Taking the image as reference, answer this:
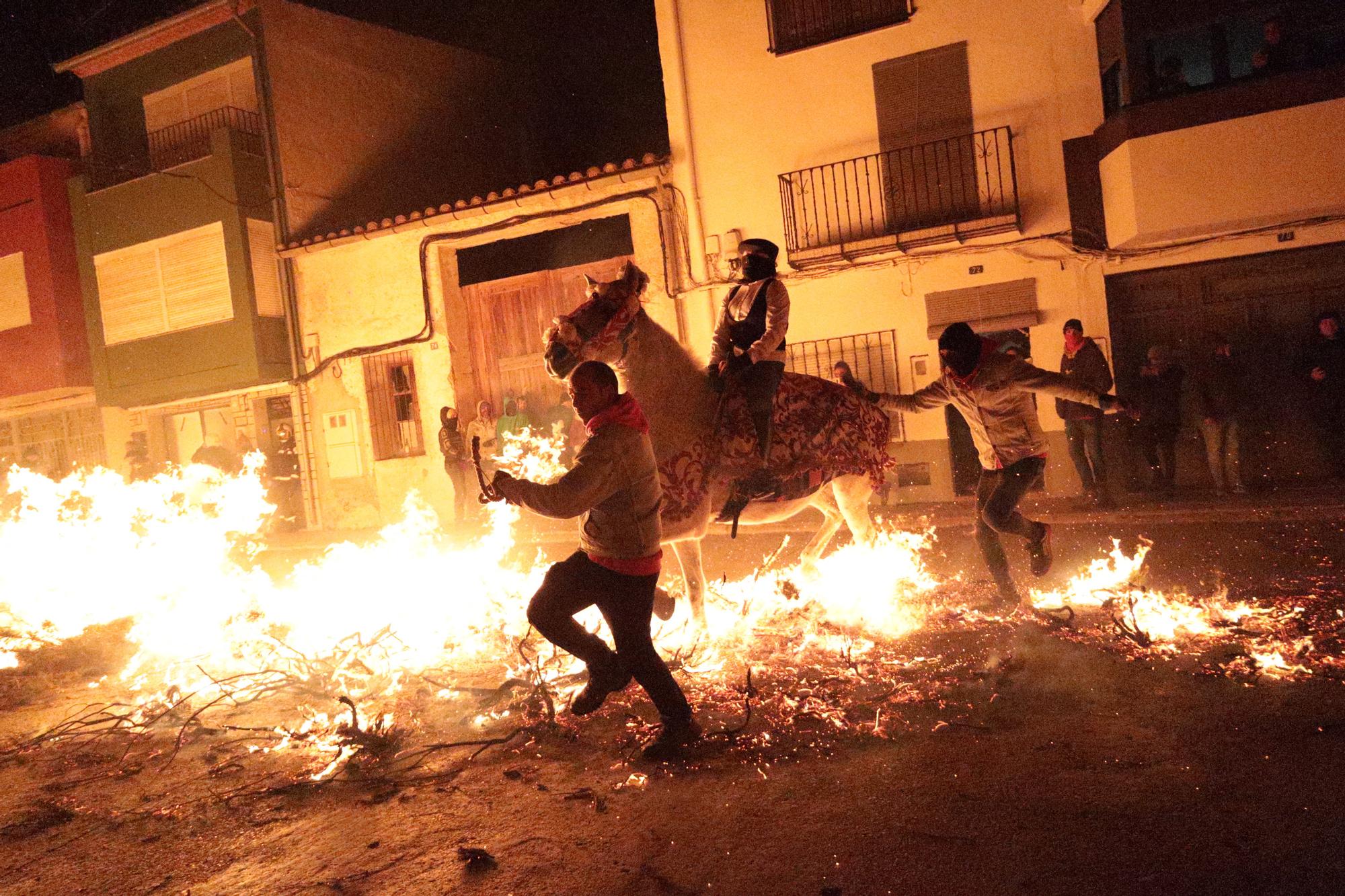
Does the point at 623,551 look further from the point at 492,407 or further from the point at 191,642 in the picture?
the point at 492,407

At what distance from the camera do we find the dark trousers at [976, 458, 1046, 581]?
559cm

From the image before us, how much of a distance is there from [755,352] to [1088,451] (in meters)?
7.16

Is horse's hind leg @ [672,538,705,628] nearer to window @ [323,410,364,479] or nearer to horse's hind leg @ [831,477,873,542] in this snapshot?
horse's hind leg @ [831,477,873,542]

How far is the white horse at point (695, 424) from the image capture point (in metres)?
4.61

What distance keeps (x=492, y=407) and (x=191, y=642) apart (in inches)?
385

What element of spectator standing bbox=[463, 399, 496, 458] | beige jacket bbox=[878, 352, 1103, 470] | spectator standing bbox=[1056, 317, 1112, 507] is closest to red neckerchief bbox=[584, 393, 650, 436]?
beige jacket bbox=[878, 352, 1103, 470]

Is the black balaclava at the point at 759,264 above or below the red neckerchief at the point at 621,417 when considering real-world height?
above

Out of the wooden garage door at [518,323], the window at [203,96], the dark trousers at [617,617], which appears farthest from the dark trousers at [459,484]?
the dark trousers at [617,617]

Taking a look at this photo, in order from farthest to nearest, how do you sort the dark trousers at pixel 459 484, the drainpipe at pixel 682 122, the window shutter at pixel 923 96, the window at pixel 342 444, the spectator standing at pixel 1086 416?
the window at pixel 342 444 → the drainpipe at pixel 682 122 → the dark trousers at pixel 459 484 → the window shutter at pixel 923 96 → the spectator standing at pixel 1086 416

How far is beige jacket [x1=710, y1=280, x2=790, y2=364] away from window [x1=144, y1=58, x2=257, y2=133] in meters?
15.7

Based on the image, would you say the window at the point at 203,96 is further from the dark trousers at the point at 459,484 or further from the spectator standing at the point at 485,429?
the dark trousers at the point at 459,484

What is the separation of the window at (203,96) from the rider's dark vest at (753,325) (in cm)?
1582

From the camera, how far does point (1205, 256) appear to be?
11.4m

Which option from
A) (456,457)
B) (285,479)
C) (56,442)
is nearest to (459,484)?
(456,457)
